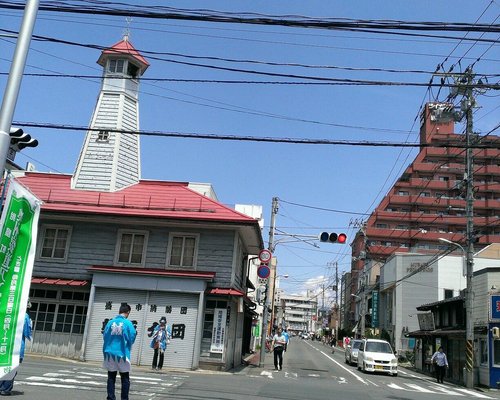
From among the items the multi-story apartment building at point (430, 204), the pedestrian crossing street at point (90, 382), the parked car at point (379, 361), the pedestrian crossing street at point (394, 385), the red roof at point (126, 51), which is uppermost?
the multi-story apartment building at point (430, 204)

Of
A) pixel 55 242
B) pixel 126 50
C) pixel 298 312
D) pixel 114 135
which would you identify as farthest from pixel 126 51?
pixel 298 312

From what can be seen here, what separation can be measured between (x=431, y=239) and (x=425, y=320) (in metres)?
44.3

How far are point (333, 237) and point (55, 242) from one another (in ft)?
40.2

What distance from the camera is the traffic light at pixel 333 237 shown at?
22125 millimetres

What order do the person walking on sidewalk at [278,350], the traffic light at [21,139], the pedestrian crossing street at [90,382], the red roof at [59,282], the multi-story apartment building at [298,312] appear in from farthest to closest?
the multi-story apartment building at [298,312]
the person walking on sidewalk at [278,350]
the red roof at [59,282]
the pedestrian crossing street at [90,382]
the traffic light at [21,139]

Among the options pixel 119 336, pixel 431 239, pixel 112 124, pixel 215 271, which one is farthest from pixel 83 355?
pixel 431 239

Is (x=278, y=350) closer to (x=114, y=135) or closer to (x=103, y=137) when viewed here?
(x=114, y=135)

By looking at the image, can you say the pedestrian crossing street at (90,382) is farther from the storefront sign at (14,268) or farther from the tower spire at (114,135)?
the tower spire at (114,135)

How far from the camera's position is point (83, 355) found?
1989cm

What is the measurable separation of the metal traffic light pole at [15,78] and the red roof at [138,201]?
1463 centimetres

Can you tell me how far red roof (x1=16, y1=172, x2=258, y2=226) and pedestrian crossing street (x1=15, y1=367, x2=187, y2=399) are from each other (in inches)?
292

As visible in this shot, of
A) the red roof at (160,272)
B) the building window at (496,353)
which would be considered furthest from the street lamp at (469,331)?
the red roof at (160,272)

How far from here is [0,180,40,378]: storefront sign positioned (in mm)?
5227

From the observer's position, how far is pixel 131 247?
2139cm
